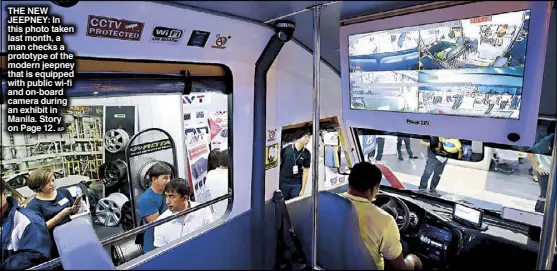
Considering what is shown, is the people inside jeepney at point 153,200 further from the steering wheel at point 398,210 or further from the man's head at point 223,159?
the steering wheel at point 398,210

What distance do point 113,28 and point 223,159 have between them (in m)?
1.19

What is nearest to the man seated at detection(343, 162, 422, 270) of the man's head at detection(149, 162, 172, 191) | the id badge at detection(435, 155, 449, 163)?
the id badge at detection(435, 155, 449, 163)

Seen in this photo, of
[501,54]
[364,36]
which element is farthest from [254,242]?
[501,54]

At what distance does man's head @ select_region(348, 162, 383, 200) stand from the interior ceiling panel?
48 centimetres

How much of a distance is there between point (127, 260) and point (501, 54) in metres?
2.04

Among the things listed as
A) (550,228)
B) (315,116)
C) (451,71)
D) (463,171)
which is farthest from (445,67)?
(463,171)

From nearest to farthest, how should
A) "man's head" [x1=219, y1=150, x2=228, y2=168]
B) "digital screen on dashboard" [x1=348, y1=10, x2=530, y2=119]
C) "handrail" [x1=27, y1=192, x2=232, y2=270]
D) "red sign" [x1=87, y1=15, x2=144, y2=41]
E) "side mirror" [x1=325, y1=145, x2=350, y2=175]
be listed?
"digital screen on dashboard" [x1=348, y1=10, x2=530, y2=119]
"red sign" [x1=87, y1=15, x2=144, y2=41]
"handrail" [x1=27, y1=192, x2=232, y2=270]
"side mirror" [x1=325, y1=145, x2=350, y2=175]
"man's head" [x1=219, y1=150, x2=228, y2=168]

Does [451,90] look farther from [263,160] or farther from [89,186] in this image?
[89,186]

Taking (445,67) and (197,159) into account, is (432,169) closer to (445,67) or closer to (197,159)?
(445,67)

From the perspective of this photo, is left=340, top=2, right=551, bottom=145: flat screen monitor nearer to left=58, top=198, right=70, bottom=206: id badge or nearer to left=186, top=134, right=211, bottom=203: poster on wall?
left=186, top=134, right=211, bottom=203: poster on wall

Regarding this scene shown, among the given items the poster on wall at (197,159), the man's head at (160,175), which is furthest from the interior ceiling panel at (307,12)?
the man's head at (160,175)

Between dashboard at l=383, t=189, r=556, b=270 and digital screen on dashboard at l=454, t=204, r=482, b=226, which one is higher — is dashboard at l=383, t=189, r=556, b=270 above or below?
below

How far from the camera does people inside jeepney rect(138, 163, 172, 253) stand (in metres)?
2.09

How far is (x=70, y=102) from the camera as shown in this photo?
1.67m
